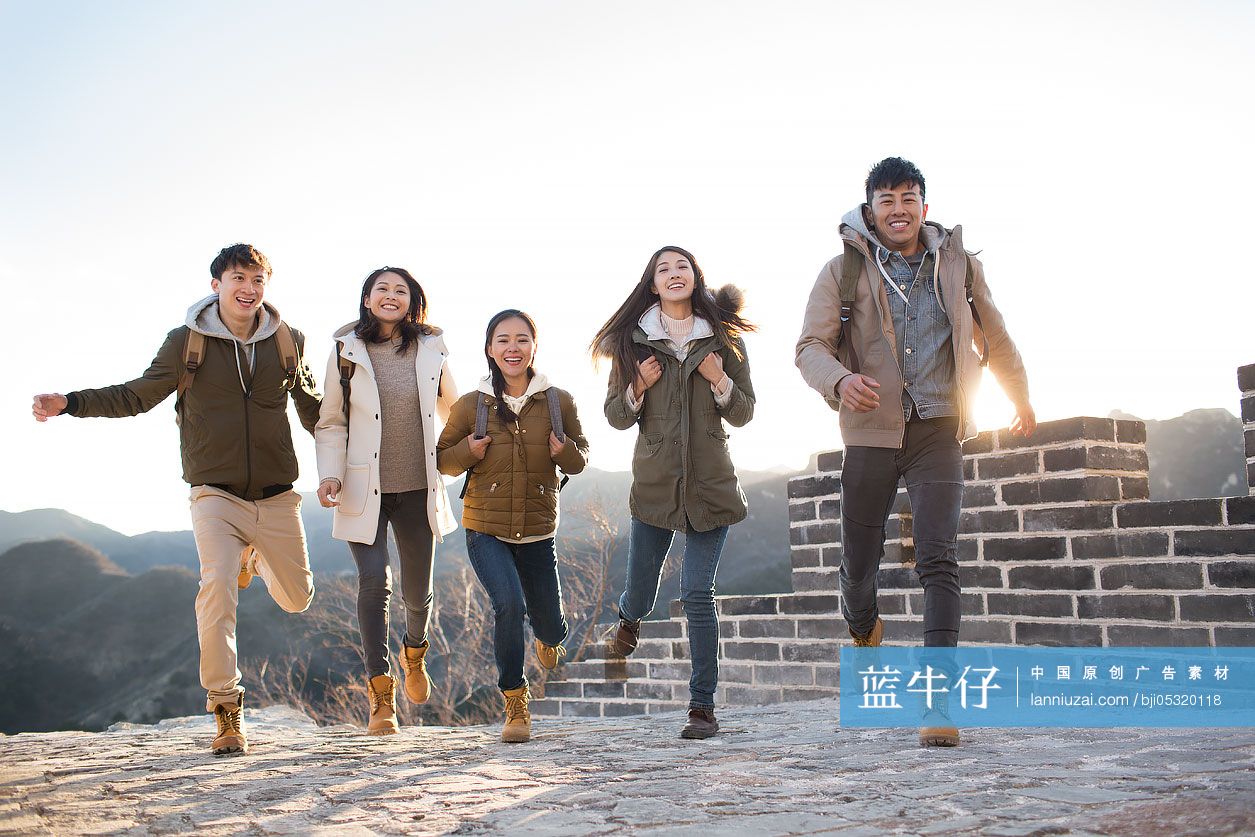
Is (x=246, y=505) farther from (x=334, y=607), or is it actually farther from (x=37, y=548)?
(x=37, y=548)

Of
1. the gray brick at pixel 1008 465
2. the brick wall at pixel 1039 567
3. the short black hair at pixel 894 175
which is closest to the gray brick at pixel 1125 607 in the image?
the brick wall at pixel 1039 567

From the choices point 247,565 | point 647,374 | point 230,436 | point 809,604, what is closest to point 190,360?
point 230,436

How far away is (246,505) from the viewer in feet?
13.6

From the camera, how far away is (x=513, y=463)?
4.29 metres

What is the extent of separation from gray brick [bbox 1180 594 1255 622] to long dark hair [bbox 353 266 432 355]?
142 inches

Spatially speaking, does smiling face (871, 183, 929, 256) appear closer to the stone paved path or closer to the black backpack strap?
the black backpack strap

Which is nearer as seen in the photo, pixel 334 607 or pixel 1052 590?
pixel 1052 590

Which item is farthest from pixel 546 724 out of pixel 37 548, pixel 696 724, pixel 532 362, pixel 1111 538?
pixel 37 548

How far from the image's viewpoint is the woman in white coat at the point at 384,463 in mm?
4488

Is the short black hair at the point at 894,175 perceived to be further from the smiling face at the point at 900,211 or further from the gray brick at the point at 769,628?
the gray brick at the point at 769,628

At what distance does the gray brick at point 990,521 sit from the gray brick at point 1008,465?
0.62ft

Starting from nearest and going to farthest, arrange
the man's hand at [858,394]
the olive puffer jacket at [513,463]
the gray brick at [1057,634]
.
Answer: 1. the man's hand at [858,394]
2. the olive puffer jacket at [513,463]
3. the gray brick at [1057,634]

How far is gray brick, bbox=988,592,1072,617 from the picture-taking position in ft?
16.3

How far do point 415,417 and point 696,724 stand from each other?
6.07ft
